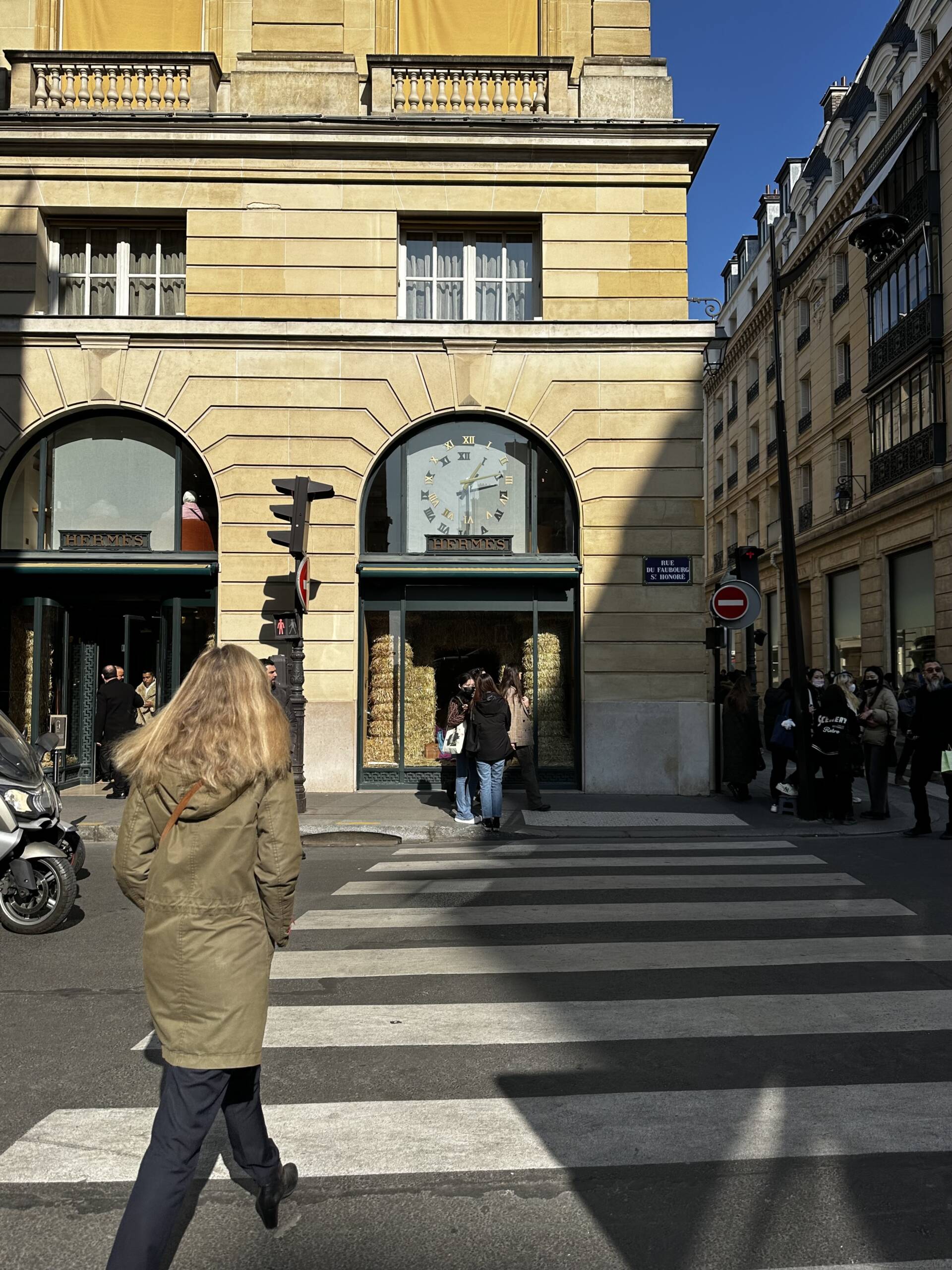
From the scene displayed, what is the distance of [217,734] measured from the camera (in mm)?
3035

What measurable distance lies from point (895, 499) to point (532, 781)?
17451 millimetres

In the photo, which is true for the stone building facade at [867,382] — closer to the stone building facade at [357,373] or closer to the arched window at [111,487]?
the stone building facade at [357,373]

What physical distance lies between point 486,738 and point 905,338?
20331 mm

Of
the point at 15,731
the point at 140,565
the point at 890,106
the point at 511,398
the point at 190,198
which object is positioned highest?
the point at 890,106

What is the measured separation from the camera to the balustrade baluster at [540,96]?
15719 mm

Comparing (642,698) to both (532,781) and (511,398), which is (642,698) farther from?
(511,398)

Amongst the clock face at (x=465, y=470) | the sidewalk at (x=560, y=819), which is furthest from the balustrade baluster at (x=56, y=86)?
the sidewalk at (x=560, y=819)

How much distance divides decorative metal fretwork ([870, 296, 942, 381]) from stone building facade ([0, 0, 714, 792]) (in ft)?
40.7

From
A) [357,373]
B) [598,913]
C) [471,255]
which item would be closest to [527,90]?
[471,255]

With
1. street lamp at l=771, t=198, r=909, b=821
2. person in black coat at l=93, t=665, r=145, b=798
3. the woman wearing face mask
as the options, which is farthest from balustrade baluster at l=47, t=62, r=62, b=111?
the woman wearing face mask

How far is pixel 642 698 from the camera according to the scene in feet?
50.0

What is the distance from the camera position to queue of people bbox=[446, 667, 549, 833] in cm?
1193

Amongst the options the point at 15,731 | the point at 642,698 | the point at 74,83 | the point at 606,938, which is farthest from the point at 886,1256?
the point at 74,83

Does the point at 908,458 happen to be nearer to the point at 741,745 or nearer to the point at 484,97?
the point at 741,745
